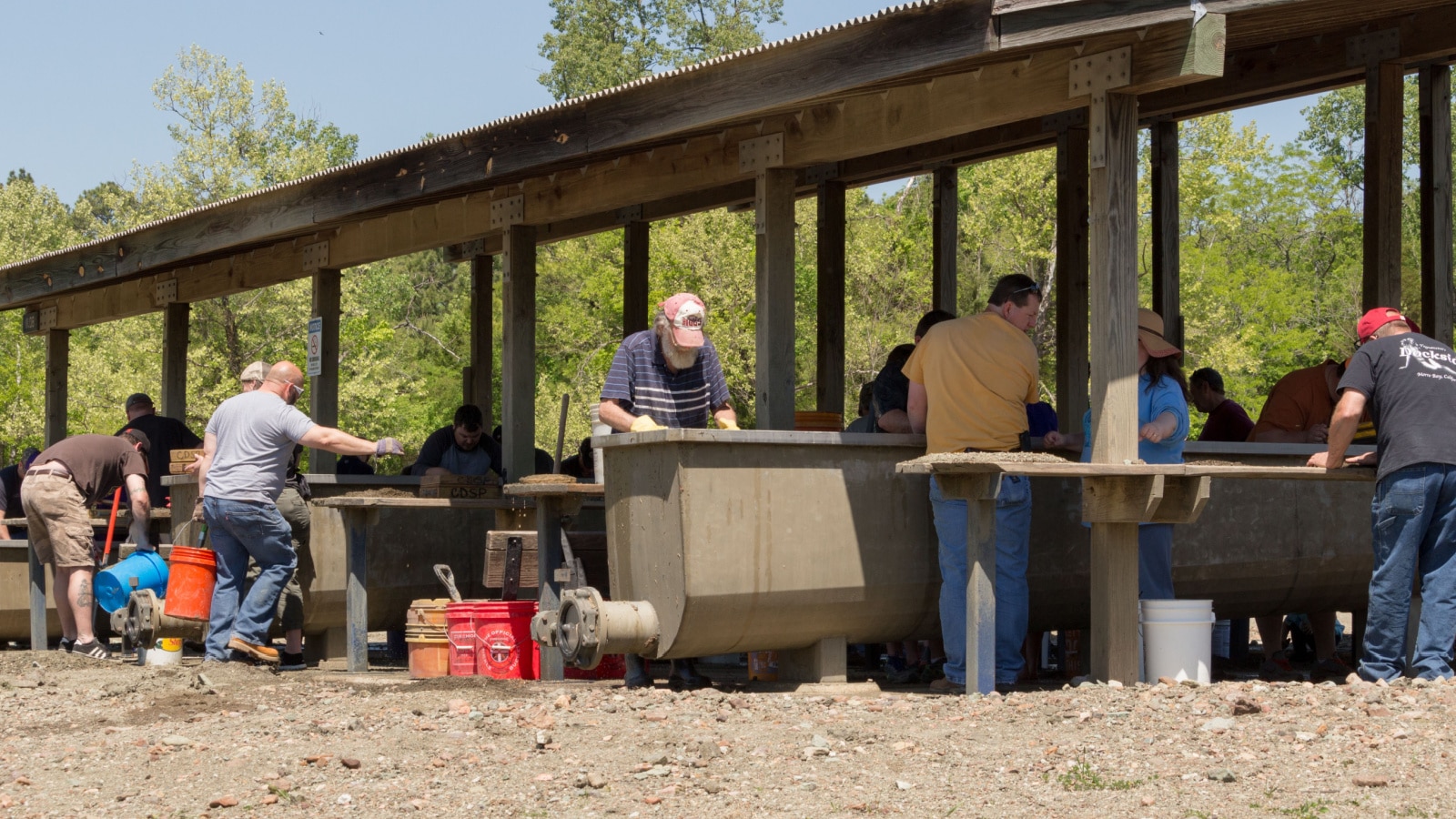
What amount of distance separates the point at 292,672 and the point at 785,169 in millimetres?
4119

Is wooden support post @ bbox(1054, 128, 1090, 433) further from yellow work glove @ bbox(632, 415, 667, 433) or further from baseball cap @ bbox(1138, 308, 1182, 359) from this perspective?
yellow work glove @ bbox(632, 415, 667, 433)

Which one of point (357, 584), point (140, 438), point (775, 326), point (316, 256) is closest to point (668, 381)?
point (775, 326)

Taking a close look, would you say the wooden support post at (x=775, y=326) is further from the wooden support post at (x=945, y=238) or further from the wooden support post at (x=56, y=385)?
the wooden support post at (x=56, y=385)

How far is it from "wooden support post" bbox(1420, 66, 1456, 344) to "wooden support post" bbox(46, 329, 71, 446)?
11.6m

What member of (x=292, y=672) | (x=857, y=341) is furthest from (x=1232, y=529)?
(x=857, y=341)

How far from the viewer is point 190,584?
1012 cm

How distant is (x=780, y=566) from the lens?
784 centimetres

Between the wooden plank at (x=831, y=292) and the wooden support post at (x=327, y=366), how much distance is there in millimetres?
3726

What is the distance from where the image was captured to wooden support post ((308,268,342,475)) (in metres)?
12.4

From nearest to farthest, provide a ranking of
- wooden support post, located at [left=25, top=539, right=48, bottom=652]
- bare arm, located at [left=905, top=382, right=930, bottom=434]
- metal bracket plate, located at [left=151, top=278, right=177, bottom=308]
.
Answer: bare arm, located at [left=905, top=382, right=930, bottom=434] → wooden support post, located at [left=25, top=539, right=48, bottom=652] → metal bracket plate, located at [left=151, top=278, right=177, bottom=308]

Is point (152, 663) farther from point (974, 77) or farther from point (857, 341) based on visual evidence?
point (857, 341)

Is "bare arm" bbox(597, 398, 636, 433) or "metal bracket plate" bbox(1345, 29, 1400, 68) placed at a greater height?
"metal bracket plate" bbox(1345, 29, 1400, 68)

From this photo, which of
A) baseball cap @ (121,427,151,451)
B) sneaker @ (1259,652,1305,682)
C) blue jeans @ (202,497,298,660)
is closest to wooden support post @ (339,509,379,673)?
blue jeans @ (202,497,298,660)

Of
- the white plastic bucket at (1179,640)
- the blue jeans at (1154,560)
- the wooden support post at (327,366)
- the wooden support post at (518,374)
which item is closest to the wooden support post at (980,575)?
the white plastic bucket at (1179,640)
